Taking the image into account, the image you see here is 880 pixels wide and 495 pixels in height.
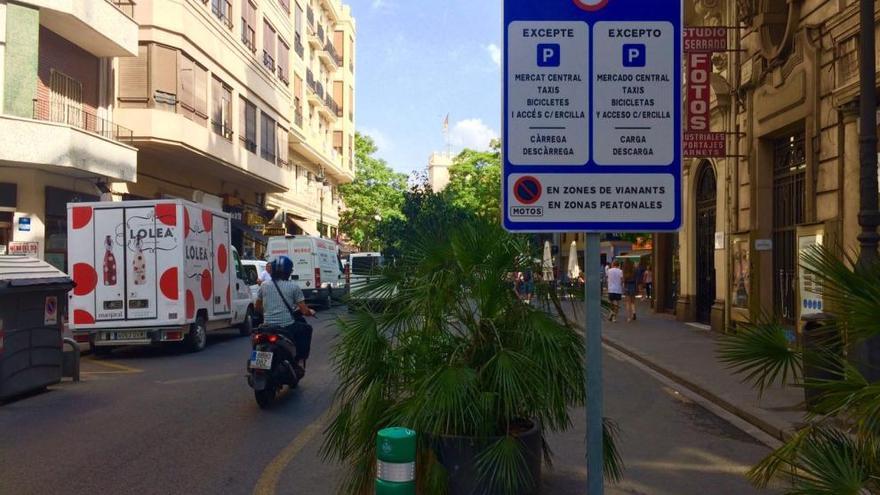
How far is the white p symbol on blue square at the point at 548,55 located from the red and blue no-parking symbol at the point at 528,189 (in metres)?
0.50

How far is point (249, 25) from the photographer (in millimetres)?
31125

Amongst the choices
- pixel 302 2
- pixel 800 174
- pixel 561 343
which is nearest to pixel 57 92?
pixel 800 174

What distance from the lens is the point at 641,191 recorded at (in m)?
3.31

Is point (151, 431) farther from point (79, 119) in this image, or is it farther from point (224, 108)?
point (224, 108)

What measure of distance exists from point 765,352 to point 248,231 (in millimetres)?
29615

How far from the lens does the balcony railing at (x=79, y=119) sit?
1951cm

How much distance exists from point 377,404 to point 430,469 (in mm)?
553

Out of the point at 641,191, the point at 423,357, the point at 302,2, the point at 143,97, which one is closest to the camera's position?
the point at 641,191

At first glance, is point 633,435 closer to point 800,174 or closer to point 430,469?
point 430,469

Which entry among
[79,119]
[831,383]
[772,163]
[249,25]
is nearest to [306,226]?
[249,25]

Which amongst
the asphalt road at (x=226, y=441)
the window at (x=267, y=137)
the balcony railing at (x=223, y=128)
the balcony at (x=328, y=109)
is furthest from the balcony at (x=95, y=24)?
the balcony at (x=328, y=109)

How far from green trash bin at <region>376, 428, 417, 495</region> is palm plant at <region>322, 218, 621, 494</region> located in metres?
0.60

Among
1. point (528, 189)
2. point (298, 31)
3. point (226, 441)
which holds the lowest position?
point (226, 441)

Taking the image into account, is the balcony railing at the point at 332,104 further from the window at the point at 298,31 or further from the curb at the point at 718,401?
the curb at the point at 718,401
